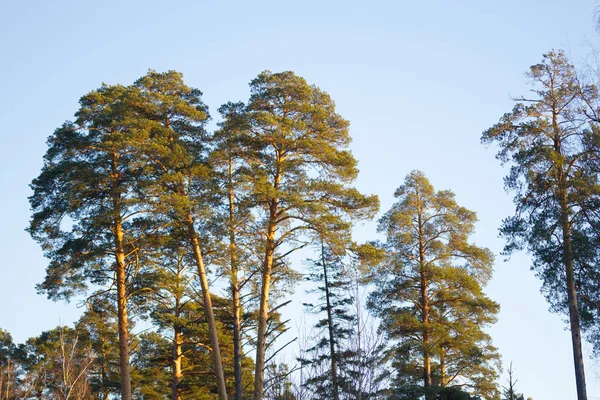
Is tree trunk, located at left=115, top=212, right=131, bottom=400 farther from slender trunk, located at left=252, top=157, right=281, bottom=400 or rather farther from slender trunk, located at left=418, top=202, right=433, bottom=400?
slender trunk, located at left=418, top=202, right=433, bottom=400

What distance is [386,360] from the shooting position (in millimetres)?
27547

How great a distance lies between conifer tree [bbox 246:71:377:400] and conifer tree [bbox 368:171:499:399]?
8373mm

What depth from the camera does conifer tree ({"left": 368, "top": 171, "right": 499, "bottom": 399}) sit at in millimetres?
27719

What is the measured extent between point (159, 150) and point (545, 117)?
11086 mm

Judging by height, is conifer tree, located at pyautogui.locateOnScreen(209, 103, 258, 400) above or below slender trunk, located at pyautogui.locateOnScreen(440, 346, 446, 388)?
above

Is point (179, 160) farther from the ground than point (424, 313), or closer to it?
farther from the ground

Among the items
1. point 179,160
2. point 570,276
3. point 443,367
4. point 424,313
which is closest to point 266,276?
point 179,160

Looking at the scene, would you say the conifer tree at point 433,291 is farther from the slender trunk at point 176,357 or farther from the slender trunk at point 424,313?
the slender trunk at point 176,357

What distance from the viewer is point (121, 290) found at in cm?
2198

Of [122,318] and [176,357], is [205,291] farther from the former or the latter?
[176,357]

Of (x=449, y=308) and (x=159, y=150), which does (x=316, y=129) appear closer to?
(x=159, y=150)

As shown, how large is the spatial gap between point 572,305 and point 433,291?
1024cm

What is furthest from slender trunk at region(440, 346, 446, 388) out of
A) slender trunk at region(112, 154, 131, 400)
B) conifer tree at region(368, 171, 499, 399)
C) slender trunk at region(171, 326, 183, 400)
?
slender trunk at region(112, 154, 131, 400)

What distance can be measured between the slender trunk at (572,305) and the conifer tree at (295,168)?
5.21 metres
